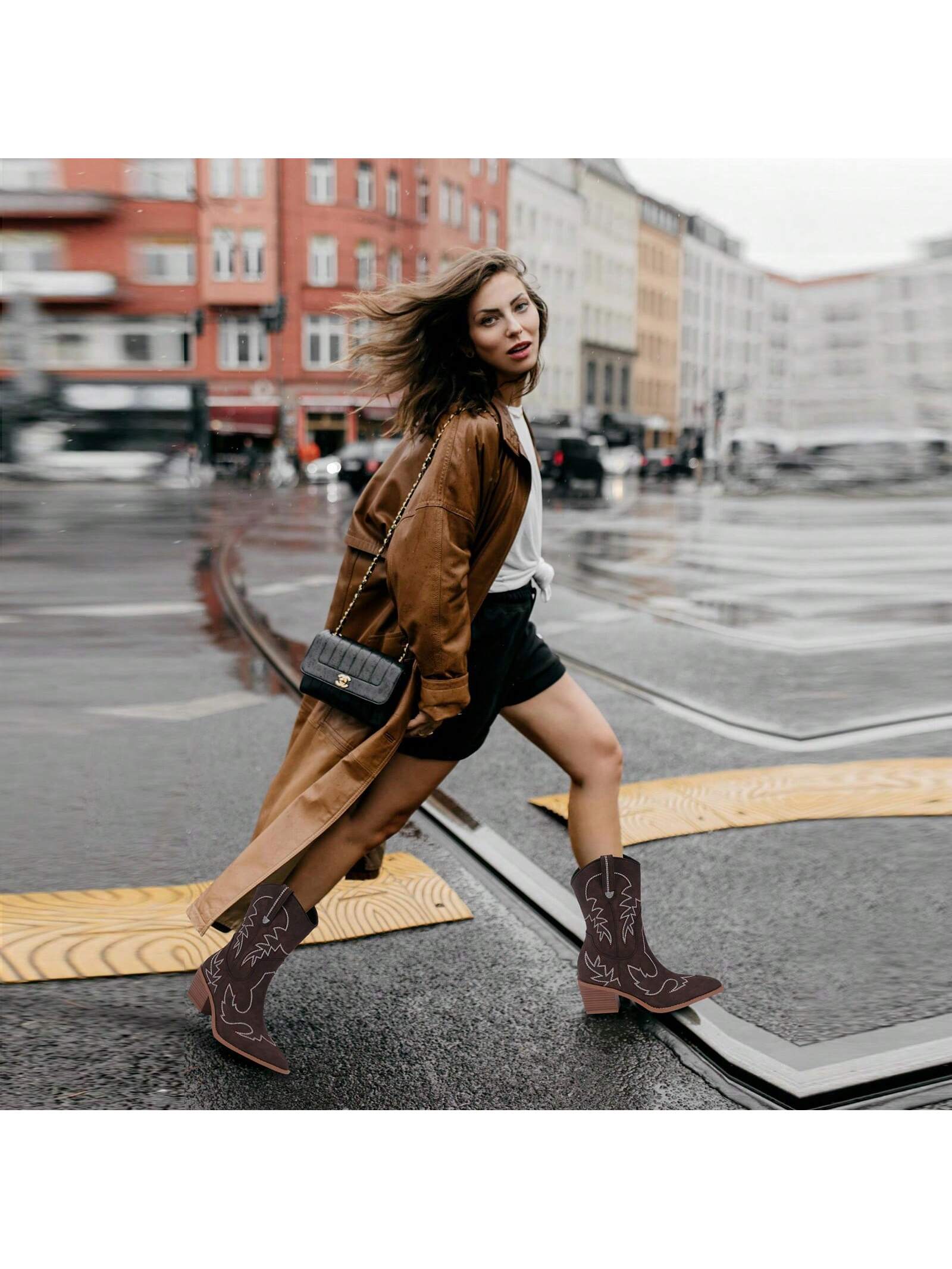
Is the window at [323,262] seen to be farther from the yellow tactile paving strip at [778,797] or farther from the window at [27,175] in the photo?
the yellow tactile paving strip at [778,797]

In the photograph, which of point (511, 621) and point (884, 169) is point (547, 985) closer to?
point (511, 621)

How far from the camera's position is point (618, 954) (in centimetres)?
297

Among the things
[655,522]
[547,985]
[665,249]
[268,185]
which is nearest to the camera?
[547,985]

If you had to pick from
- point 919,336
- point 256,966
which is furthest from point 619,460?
point 256,966

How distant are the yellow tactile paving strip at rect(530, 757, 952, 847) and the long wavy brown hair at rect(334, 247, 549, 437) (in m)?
2.04

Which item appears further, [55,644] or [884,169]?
[55,644]

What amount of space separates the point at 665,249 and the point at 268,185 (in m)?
1.51

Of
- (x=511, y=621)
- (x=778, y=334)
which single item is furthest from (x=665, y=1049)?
(x=778, y=334)

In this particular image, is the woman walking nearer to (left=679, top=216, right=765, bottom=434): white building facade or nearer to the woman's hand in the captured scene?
the woman's hand

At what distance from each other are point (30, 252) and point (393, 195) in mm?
1118

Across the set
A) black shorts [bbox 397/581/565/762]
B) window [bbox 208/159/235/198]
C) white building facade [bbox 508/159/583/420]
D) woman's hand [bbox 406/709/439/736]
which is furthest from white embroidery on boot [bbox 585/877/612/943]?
window [bbox 208/159/235/198]

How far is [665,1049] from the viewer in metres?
2.84

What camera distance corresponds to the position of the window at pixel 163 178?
3752mm

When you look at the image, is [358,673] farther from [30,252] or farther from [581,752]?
[30,252]
